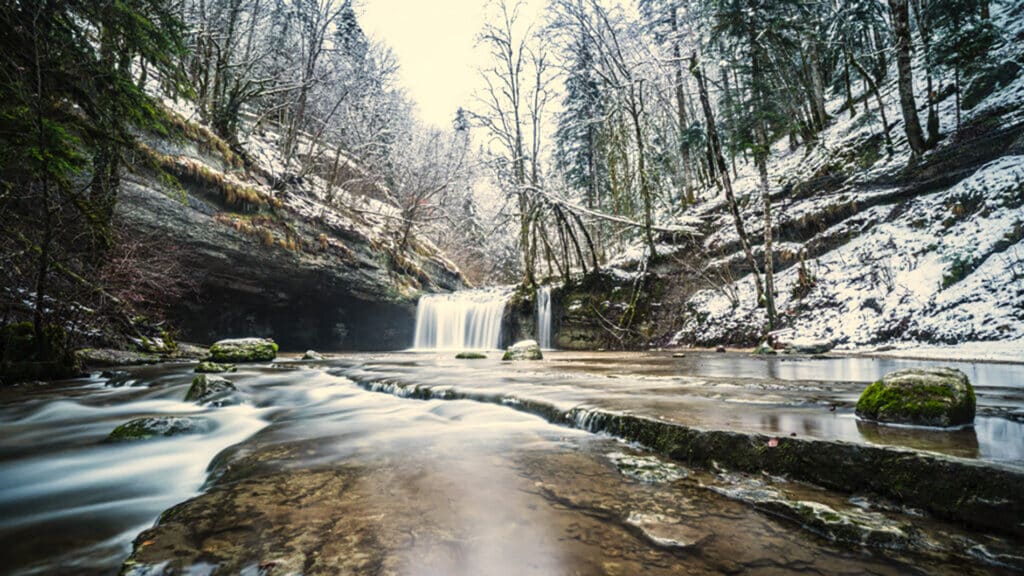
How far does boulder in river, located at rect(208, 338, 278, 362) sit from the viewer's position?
9.95 m

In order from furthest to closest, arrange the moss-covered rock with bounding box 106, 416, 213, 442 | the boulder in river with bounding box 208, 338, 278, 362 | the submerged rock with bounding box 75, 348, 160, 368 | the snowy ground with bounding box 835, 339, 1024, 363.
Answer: the boulder in river with bounding box 208, 338, 278, 362 → the submerged rock with bounding box 75, 348, 160, 368 → the snowy ground with bounding box 835, 339, 1024, 363 → the moss-covered rock with bounding box 106, 416, 213, 442

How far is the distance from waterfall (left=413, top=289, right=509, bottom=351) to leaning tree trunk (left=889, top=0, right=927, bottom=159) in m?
13.9

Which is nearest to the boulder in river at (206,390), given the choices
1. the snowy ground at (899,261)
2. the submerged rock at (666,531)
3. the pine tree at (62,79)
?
the pine tree at (62,79)

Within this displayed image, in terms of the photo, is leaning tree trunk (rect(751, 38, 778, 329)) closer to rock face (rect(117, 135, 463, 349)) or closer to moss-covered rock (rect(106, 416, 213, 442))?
moss-covered rock (rect(106, 416, 213, 442))

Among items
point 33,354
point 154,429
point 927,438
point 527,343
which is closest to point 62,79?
point 154,429

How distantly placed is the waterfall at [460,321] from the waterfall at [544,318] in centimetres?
178

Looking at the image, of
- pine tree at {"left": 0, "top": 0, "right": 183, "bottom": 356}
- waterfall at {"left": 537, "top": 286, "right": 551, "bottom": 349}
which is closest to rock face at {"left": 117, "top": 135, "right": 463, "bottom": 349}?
pine tree at {"left": 0, "top": 0, "right": 183, "bottom": 356}

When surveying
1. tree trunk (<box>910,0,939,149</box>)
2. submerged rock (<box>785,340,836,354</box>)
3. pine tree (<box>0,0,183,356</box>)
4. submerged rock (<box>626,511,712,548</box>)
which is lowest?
submerged rock (<box>626,511,712,548</box>)

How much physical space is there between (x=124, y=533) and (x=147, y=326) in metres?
11.0

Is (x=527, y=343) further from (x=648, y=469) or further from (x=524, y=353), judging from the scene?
(x=648, y=469)

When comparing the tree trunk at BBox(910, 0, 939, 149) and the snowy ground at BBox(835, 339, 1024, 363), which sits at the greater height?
the tree trunk at BBox(910, 0, 939, 149)

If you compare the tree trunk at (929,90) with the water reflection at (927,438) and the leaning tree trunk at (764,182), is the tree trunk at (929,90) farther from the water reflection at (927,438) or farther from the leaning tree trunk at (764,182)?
the water reflection at (927,438)

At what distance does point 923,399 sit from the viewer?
2488 mm

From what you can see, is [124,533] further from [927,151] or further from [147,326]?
[927,151]
